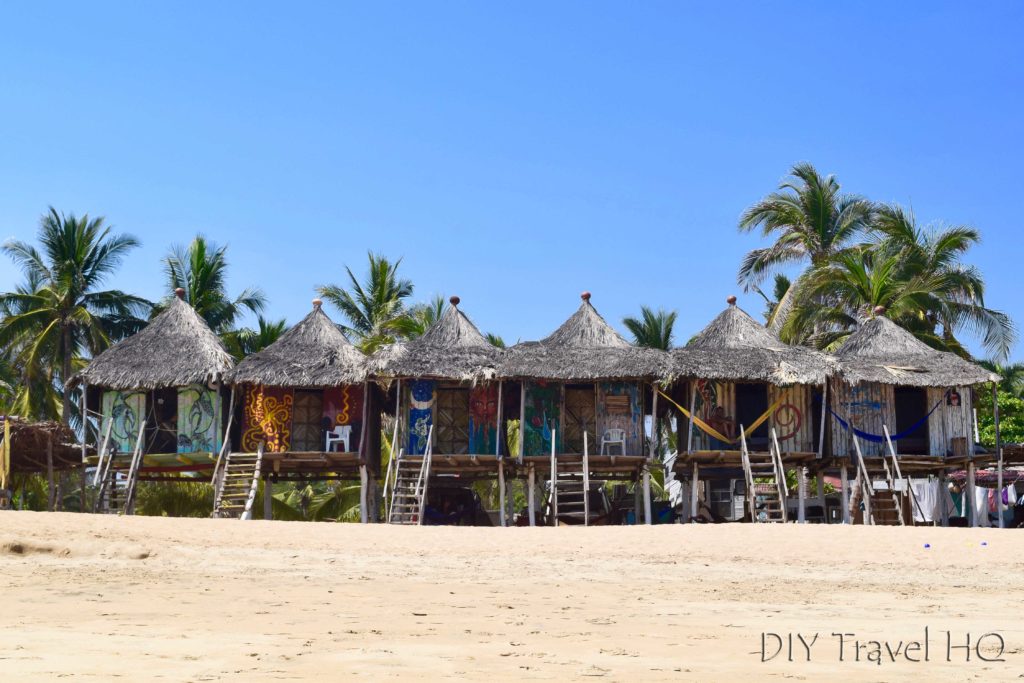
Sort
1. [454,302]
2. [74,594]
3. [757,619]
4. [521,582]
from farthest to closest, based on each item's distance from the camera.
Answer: [454,302] → [521,582] → [74,594] → [757,619]

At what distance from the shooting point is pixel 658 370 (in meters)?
23.5

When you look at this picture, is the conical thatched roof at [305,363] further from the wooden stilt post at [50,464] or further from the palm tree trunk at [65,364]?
the palm tree trunk at [65,364]

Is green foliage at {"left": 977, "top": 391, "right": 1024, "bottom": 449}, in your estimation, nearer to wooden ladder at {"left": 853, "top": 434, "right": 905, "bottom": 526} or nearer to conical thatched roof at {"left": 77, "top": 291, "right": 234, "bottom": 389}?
wooden ladder at {"left": 853, "top": 434, "right": 905, "bottom": 526}

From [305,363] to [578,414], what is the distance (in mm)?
5240

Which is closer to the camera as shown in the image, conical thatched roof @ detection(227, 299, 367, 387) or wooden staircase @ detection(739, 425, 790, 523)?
wooden staircase @ detection(739, 425, 790, 523)

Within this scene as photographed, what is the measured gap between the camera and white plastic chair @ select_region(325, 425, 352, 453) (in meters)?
24.8

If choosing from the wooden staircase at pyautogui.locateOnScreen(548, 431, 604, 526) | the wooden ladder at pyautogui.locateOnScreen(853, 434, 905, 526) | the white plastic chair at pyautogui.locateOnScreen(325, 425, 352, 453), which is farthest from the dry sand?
the white plastic chair at pyautogui.locateOnScreen(325, 425, 352, 453)

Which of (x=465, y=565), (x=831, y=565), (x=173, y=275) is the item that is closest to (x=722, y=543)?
(x=831, y=565)

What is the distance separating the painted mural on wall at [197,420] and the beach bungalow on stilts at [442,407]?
137 inches

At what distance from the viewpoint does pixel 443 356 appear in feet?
78.7

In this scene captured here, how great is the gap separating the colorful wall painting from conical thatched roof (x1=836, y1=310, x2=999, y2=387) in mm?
3844

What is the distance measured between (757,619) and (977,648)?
2.12 metres

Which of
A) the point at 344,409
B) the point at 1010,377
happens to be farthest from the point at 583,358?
the point at 1010,377

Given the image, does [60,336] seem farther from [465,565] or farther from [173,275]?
[465,565]
